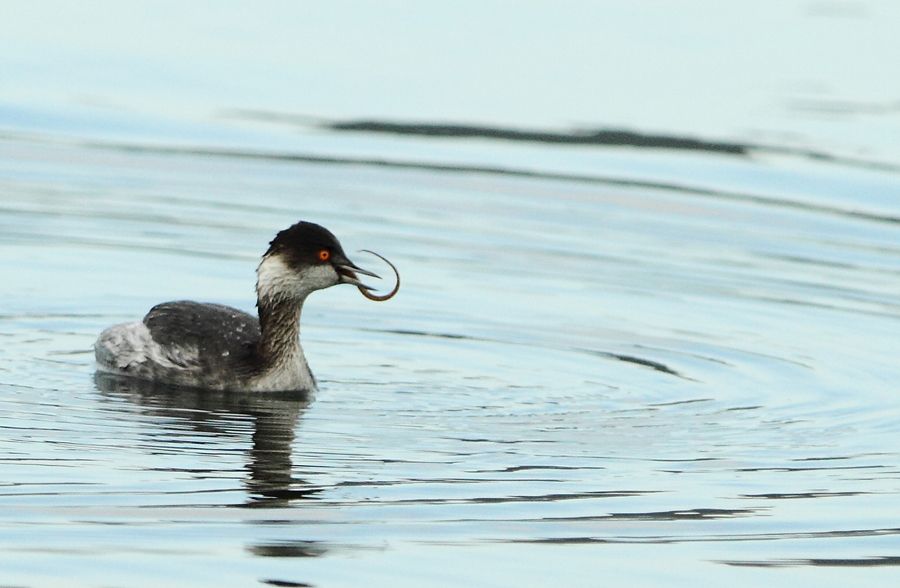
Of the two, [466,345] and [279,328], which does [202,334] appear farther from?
[466,345]

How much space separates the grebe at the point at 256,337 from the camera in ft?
45.0

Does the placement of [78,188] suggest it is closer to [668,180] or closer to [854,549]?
[668,180]

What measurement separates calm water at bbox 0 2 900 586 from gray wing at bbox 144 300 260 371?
0.40m

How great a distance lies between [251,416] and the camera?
42.3 feet

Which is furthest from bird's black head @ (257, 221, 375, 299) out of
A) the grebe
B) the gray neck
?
the gray neck

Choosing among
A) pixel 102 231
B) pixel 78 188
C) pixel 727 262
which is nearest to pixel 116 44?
pixel 78 188

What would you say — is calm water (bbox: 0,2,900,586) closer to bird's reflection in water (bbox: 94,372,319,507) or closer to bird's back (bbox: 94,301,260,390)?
bird's reflection in water (bbox: 94,372,319,507)

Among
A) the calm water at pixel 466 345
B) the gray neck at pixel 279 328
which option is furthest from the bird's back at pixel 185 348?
the calm water at pixel 466 345

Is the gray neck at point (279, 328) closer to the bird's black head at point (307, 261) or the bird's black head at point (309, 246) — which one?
the bird's black head at point (307, 261)

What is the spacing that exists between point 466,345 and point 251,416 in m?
2.57

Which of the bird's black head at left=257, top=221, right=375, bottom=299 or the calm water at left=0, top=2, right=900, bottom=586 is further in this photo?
the bird's black head at left=257, top=221, right=375, bottom=299

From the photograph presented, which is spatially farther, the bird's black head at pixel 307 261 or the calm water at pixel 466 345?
the bird's black head at pixel 307 261

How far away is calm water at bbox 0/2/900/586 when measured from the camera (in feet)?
32.7

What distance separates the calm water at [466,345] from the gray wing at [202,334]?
15.7 inches
